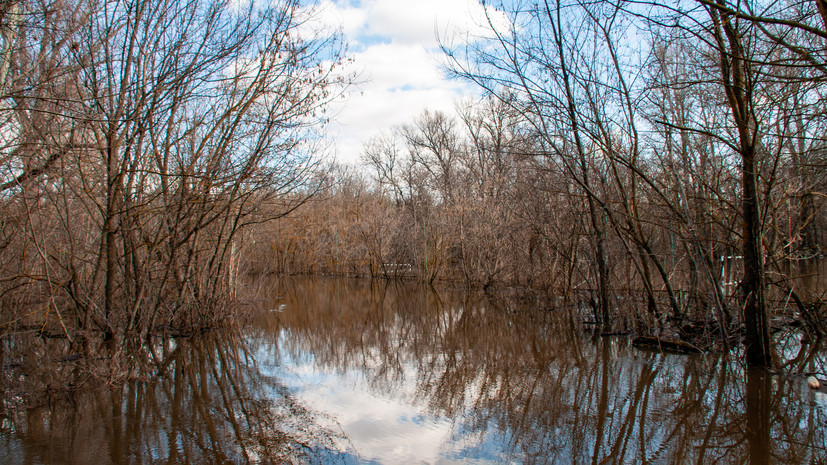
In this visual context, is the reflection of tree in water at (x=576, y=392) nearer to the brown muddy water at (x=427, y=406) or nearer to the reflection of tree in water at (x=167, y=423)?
the brown muddy water at (x=427, y=406)

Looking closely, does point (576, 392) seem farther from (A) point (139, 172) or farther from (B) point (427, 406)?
(A) point (139, 172)

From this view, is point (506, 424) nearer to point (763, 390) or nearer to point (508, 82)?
point (763, 390)

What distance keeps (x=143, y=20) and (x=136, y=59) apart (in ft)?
1.78

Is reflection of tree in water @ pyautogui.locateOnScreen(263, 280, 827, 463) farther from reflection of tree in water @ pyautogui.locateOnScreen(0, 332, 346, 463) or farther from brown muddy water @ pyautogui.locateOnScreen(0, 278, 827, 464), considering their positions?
reflection of tree in water @ pyautogui.locateOnScreen(0, 332, 346, 463)

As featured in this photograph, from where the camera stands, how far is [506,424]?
4730 mm

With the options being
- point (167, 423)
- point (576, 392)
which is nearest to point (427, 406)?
point (576, 392)

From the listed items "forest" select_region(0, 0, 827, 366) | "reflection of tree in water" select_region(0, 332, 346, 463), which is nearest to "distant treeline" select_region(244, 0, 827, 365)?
"forest" select_region(0, 0, 827, 366)

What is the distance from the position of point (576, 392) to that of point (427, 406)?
166 centimetres

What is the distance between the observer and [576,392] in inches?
223

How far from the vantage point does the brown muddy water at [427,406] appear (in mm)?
4121

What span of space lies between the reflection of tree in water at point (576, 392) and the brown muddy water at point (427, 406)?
0.02 m

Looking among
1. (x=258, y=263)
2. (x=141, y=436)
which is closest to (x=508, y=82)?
(x=141, y=436)

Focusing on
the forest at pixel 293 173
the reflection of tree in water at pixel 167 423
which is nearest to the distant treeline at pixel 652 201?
the forest at pixel 293 173

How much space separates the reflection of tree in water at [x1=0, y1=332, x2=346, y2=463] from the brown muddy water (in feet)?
0.07
